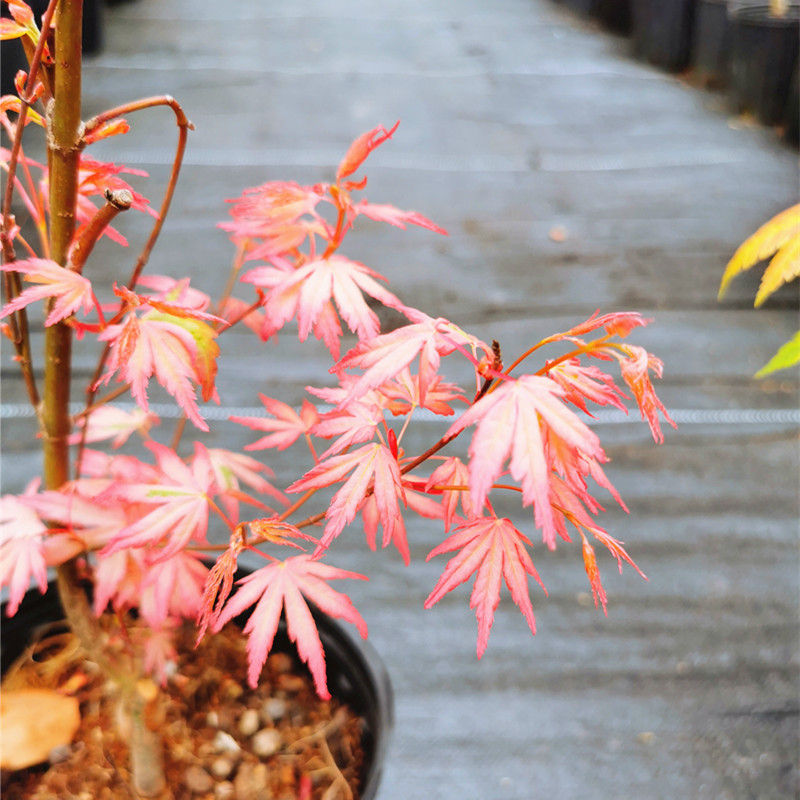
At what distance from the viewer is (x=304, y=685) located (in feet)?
2.91

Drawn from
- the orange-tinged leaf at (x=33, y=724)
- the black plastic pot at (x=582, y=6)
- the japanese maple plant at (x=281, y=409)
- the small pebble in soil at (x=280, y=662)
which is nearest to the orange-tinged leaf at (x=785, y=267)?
the japanese maple plant at (x=281, y=409)

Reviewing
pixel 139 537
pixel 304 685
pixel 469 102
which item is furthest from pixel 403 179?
pixel 139 537

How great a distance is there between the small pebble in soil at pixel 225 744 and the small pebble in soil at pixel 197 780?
3 centimetres

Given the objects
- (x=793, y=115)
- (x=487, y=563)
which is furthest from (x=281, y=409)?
(x=793, y=115)

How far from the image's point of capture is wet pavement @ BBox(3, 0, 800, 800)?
1000 mm

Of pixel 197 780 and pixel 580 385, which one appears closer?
pixel 580 385

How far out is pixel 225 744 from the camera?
0.85 meters

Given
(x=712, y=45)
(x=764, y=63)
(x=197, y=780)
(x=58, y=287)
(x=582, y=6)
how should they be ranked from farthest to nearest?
(x=582, y=6) < (x=712, y=45) < (x=764, y=63) < (x=197, y=780) < (x=58, y=287)

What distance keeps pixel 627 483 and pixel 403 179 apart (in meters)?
1.33

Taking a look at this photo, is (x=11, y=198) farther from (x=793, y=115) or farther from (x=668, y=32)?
(x=668, y=32)

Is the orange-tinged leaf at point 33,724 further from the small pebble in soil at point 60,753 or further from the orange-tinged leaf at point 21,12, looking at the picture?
the orange-tinged leaf at point 21,12

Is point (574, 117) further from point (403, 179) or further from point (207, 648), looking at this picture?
point (207, 648)

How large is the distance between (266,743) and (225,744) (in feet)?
0.16

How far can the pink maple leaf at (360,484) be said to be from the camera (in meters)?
0.48
